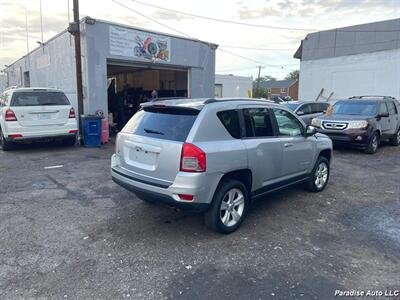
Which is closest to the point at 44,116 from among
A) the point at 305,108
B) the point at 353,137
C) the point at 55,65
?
the point at 55,65

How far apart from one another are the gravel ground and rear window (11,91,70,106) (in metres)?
3.44

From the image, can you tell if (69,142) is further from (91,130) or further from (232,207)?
(232,207)

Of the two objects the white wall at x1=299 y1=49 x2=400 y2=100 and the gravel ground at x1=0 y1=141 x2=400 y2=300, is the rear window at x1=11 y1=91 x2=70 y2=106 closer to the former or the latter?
the gravel ground at x1=0 y1=141 x2=400 y2=300

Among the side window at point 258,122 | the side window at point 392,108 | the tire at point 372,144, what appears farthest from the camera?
the side window at point 392,108

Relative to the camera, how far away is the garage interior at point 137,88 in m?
15.8

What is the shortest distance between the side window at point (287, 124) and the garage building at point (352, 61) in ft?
59.6

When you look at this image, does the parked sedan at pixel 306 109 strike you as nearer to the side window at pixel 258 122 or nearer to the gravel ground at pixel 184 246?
the gravel ground at pixel 184 246

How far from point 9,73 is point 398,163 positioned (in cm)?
3030

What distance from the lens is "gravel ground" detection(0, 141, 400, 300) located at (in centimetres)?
297

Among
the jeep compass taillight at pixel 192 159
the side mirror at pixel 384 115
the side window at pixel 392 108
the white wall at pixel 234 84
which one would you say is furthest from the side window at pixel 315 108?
the white wall at pixel 234 84

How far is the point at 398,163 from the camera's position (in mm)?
8828

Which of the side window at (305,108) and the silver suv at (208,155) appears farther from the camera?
the side window at (305,108)

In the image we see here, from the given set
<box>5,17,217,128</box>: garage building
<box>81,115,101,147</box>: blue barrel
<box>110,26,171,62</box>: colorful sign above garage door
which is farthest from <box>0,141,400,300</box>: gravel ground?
<box>110,26,171,62</box>: colorful sign above garage door

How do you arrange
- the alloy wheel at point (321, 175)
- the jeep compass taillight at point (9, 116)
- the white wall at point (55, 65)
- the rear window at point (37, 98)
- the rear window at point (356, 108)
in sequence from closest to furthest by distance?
the alloy wheel at point (321, 175), the jeep compass taillight at point (9, 116), the rear window at point (37, 98), the rear window at point (356, 108), the white wall at point (55, 65)
